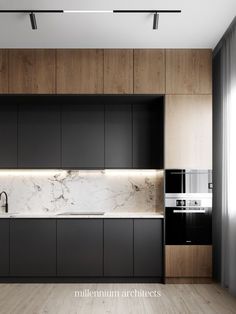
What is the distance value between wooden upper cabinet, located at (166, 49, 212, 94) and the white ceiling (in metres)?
0.16

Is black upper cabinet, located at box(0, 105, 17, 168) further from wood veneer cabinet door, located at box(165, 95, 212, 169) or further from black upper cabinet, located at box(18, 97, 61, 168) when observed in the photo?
wood veneer cabinet door, located at box(165, 95, 212, 169)

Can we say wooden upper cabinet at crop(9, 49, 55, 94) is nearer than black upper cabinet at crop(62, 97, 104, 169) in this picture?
Yes

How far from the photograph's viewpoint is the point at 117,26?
414 cm

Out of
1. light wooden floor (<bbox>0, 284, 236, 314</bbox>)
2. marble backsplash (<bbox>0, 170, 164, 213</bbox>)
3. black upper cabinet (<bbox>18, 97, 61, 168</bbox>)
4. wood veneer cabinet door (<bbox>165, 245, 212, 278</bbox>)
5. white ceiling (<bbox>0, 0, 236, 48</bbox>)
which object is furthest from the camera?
marble backsplash (<bbox>0, 170, 164, 213</bbox>)

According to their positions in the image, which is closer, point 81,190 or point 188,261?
point 188,261

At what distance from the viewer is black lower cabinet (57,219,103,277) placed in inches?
188

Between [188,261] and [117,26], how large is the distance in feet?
9.12

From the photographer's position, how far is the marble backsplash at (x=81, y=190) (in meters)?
5.38

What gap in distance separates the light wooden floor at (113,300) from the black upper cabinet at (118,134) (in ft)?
5.01

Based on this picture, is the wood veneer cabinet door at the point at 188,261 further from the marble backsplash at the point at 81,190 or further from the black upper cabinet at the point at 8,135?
the black upper cabinet at the point at 8,135

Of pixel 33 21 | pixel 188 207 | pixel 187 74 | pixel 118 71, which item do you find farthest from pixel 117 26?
pixel 188 207

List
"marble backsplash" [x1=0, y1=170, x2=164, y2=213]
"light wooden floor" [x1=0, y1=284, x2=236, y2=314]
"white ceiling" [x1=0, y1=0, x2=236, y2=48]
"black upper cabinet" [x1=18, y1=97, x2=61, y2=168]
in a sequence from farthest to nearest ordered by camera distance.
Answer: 1. "marble backsplash" [x1=0, y1=170, x2=164, y2=213]
2. "black upper cabinet" [x1=18, y1=97, x2=61, y2=168]
3. "light wooden floor" [x1=0, y1=284, x2=236, y2=314]
4. "white ceiling" [x1=0, y1=0, x2=236, y2=48]

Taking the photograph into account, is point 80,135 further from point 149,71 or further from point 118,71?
point 149,71

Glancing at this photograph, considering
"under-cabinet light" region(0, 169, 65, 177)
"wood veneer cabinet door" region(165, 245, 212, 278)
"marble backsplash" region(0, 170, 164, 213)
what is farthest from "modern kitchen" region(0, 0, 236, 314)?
"under-cabinet light" region(0, 169, 65, 177)
